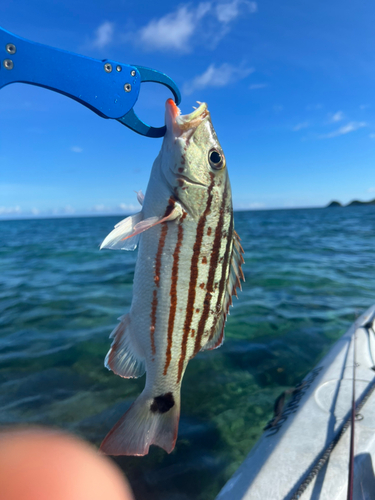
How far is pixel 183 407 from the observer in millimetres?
4238

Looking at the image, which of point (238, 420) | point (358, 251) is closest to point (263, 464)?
point (238, 420)

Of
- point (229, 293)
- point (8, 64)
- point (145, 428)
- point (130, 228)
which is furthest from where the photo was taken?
point (229, 293)

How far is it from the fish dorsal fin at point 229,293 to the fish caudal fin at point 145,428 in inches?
18.9

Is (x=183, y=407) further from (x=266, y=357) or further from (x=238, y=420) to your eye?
(x=266, y=357)

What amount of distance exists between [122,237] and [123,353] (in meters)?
0.85

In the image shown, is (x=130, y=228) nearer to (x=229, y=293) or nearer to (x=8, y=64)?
(x=229, y=293)

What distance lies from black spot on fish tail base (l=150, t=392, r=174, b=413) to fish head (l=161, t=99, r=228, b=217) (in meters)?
1.32

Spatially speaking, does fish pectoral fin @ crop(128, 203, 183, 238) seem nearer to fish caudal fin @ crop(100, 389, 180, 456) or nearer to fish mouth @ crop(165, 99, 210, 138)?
fish mouth @ crop(165, 99, 210, 138)

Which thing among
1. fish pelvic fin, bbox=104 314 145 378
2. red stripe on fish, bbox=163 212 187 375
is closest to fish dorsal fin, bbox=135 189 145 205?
red stripe on fish, bbox=163 212 187 375

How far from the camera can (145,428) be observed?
7.00 ft

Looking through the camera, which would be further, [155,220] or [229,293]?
[229,293]

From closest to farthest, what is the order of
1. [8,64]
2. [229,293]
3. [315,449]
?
[8,64]
[229,293]
[315,449]

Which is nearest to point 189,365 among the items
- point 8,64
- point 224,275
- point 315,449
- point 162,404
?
point 315,449

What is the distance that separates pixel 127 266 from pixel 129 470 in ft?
31.3
